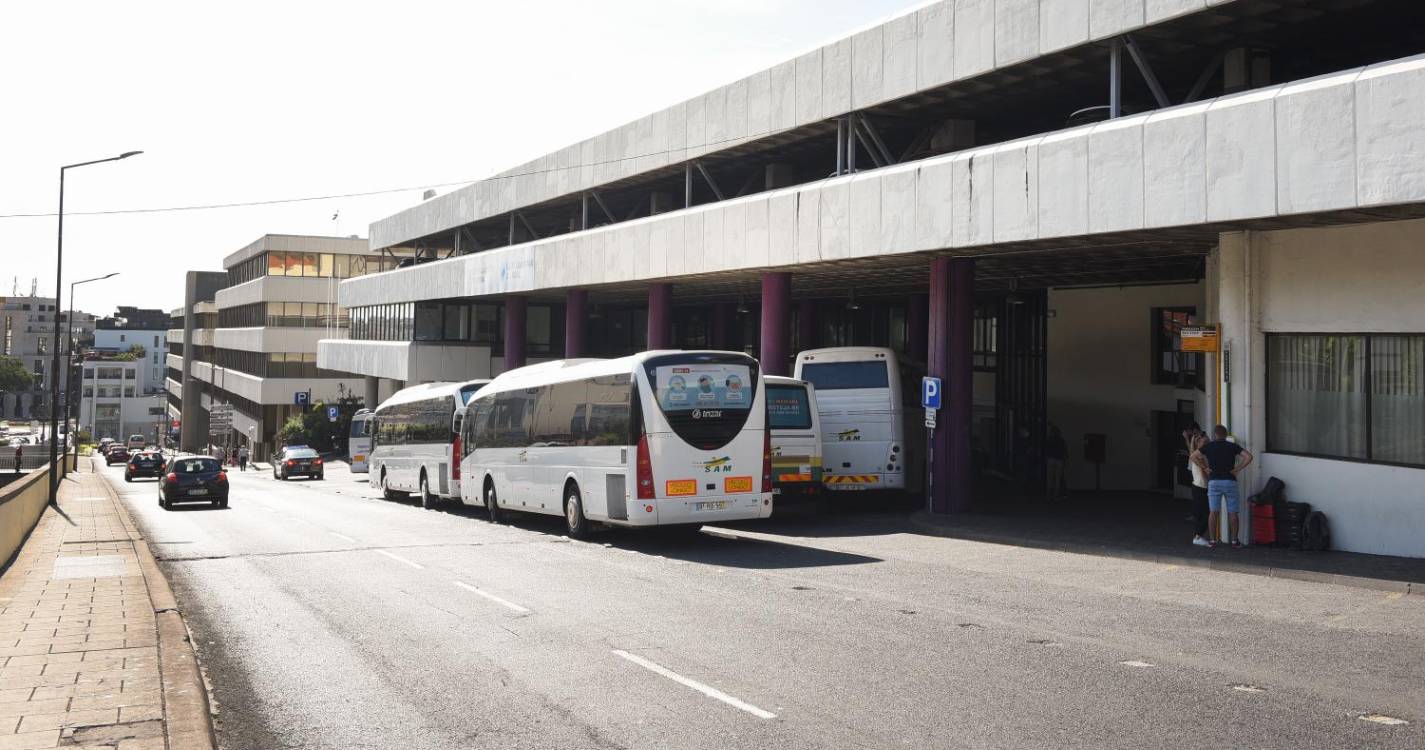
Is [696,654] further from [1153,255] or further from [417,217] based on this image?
[417,217]

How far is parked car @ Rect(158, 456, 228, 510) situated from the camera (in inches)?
1332

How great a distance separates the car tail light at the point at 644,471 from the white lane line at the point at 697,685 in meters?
8.31

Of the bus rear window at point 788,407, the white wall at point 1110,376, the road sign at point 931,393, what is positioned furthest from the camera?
the white wall at point 1110,376

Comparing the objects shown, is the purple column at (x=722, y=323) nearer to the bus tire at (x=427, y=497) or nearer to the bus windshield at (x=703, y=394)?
the bus tire at (x=427, y=497)

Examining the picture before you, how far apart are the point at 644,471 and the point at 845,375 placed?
8.87m

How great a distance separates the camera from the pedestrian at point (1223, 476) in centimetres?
1741

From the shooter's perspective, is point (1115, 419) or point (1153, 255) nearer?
point (1153, 255)

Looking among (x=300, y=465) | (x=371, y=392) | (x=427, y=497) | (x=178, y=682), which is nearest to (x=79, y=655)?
(x=178, y=682)

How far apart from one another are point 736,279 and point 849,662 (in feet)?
80.0

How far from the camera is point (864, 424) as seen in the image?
25500 mm

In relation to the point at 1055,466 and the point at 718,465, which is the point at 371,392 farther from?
the point at 718,465

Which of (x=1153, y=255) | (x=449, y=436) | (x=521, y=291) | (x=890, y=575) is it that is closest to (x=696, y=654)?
(x=890, y=575)

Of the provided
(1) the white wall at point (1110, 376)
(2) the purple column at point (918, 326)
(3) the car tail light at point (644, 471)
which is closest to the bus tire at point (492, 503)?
(3) the car tail light at point (644, 471)

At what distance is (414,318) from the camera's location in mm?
55469
